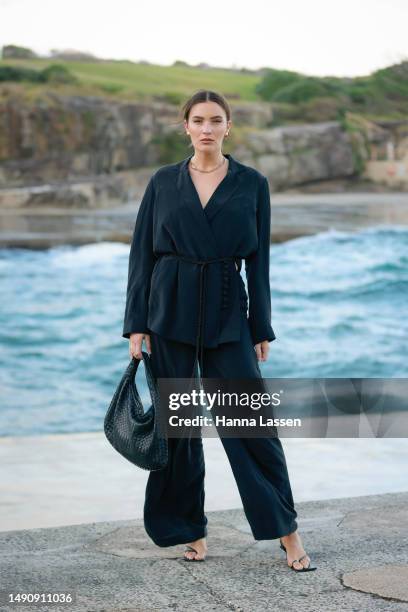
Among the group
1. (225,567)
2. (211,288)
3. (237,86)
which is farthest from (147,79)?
(225,567)

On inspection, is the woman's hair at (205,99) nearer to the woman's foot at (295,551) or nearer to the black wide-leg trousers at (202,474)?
the black wide-leg trousers at (202,474)

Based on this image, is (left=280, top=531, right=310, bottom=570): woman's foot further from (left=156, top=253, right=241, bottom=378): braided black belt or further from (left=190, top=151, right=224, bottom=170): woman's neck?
→ (left=190, top=151, right=224, bottom=170): woman's neck

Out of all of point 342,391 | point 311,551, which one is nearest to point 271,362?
point 342,391

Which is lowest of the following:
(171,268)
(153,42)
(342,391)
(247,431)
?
(342,391)

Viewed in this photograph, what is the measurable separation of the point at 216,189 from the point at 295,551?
75cm

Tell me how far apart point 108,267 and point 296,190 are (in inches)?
71.6

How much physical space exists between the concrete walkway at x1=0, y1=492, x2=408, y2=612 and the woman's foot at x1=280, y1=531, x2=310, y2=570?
23 mm

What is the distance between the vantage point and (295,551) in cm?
211

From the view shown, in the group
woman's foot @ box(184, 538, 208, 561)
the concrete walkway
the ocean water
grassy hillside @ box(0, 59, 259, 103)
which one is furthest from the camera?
the ocean water

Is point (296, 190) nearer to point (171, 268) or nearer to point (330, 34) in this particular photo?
point (330, 34)

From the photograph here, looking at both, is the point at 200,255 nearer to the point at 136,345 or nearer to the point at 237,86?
the point at 136,345

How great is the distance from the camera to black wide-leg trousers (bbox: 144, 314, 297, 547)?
2074 millimetres

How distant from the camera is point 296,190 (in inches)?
365

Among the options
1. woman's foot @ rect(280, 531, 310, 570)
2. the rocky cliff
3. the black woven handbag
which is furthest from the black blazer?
the rocky cliff
